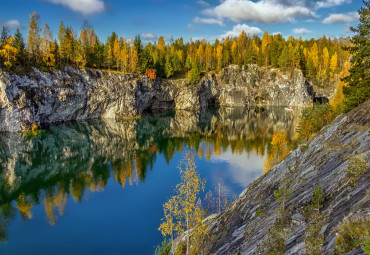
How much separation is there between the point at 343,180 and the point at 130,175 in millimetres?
36616

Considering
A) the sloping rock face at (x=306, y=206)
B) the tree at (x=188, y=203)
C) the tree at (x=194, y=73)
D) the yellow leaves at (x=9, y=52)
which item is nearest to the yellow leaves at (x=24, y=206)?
the tree at (x=188, y=203)

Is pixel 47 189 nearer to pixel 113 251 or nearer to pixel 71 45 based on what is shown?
pixel 113 251

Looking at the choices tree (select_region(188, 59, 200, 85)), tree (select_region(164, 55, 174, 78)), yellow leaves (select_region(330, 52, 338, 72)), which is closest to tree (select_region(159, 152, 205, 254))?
tree (select_region(164, 55, 174, 78))

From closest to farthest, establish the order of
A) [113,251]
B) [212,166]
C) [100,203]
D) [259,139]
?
[113,251] → [100,203] → [212,166] → [259,139]

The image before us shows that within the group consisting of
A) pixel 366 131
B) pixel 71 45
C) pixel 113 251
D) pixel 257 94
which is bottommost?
pixel 113 251

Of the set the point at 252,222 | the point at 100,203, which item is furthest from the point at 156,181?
the point at 252,222

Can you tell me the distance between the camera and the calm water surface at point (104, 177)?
26.1 m

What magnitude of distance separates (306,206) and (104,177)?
36.5 metres

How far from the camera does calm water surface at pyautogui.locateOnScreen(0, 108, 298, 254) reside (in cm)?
2614

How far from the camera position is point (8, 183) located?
39688mm

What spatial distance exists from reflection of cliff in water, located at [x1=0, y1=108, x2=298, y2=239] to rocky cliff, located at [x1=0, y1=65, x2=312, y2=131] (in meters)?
6.90

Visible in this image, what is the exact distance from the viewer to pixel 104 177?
42625 millimetres

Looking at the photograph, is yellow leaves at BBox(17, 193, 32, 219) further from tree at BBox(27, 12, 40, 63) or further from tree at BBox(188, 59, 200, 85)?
tree at BBox(188, 59, 200, 85)

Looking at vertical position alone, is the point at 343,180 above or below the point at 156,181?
above
